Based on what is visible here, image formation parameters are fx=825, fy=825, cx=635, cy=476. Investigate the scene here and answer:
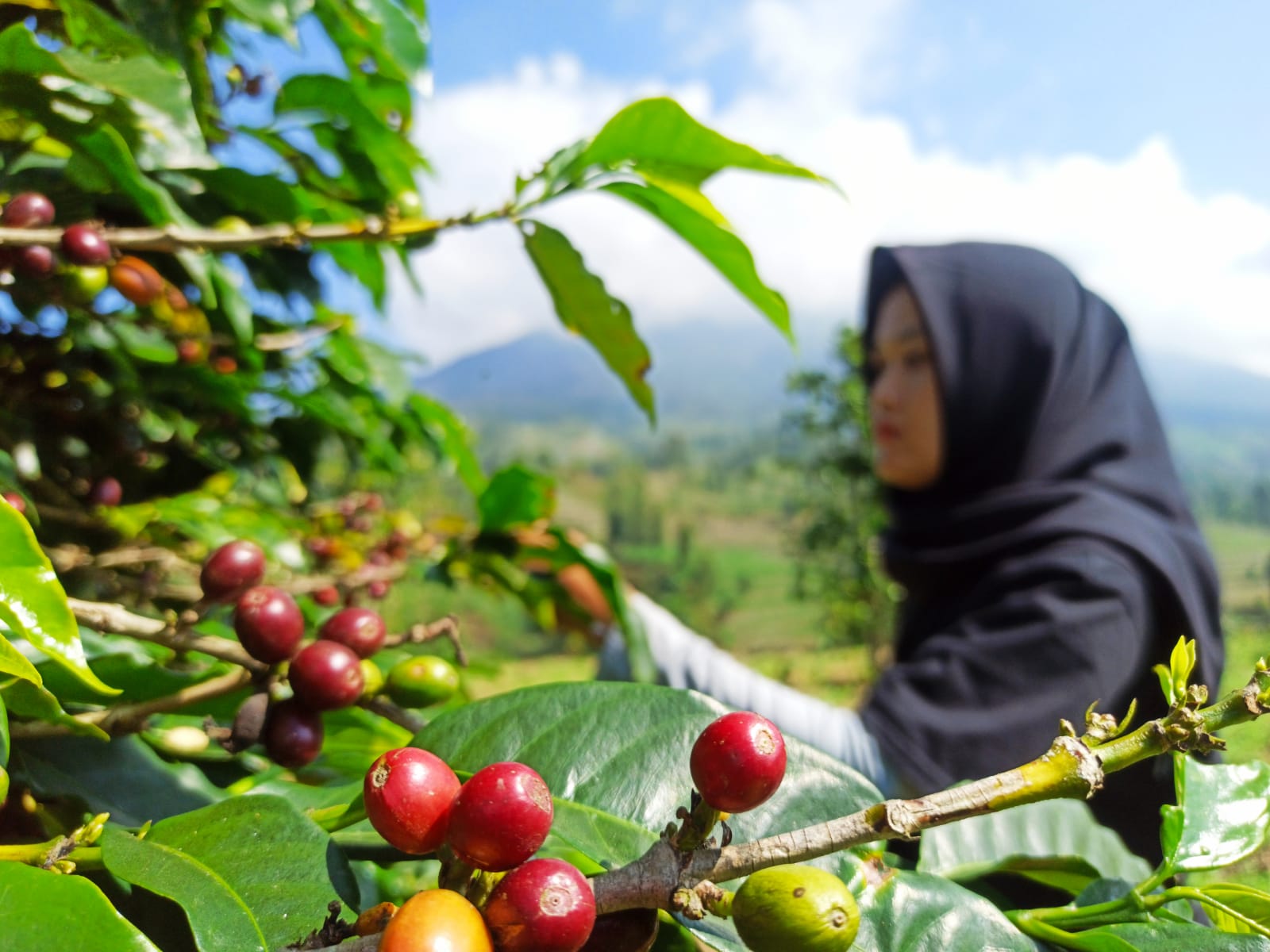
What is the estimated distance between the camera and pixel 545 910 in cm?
34

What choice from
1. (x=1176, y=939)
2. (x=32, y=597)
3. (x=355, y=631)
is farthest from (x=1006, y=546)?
(x=32, y=597)

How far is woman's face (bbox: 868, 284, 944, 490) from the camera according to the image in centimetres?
249

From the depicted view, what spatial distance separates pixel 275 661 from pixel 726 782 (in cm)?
34

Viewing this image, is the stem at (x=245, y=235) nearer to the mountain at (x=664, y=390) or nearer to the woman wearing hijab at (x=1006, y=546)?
the woman wearing hijab at (x=1006, y=546)

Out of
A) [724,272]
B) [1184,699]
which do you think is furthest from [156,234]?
[1184,699]

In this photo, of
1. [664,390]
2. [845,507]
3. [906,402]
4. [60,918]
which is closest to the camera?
[60,918]

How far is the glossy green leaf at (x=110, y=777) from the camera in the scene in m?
0.53

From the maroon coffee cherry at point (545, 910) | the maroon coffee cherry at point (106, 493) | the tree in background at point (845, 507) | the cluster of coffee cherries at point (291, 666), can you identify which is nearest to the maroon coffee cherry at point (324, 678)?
the cluster of coffee cherries at point (291, 666)

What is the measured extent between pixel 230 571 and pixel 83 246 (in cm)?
32

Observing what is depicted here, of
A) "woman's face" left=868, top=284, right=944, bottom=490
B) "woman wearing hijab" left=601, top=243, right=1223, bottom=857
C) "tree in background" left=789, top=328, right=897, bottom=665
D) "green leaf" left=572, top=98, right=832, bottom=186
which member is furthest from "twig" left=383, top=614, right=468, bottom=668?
"tree in background" left=789, top=328, right=897, bottom=665

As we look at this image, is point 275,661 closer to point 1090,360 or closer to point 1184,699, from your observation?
point 1184,699

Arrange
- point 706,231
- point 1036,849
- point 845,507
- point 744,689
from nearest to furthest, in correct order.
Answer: point 1036,849 < point 706,231 < point 744,689 < point 845,507

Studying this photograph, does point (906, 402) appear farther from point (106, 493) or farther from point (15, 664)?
point (15, 664)

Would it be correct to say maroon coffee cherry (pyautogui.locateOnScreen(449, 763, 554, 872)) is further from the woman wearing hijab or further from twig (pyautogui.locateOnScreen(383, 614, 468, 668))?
the woman wearing hijab
